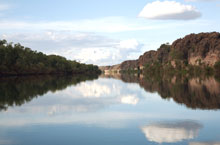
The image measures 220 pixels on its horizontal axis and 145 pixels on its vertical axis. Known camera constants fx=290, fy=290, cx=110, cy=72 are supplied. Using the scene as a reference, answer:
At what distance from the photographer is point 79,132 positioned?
1594 centimetres

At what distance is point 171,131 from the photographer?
1575cm

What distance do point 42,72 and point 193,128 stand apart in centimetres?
14048

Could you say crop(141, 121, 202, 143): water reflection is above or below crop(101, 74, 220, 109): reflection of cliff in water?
above

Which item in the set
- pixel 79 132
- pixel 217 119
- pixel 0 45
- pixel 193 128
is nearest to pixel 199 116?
pixel 217 119

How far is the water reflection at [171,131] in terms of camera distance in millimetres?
14080

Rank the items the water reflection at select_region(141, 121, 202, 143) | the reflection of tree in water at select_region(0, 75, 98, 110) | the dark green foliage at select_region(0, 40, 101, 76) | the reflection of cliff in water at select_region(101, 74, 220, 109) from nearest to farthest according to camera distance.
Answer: the water reflection at select_region(141, 121, 202, 143)
the reflection of cliff in water at select_region(101, 74, 220, 109)
the reflection of tree in water at select_region(0, 75, 98, 110)
the dark green foliage at select_region(0, 40, 101, 76)

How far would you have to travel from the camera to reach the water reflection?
14080 millimetres

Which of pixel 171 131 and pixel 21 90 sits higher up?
pixel 171 131

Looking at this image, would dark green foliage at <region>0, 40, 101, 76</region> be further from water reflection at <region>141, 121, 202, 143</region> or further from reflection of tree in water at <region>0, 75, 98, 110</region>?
water reflection at <region>141, 121, 202, 143</region>

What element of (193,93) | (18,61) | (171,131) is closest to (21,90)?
(193,93)

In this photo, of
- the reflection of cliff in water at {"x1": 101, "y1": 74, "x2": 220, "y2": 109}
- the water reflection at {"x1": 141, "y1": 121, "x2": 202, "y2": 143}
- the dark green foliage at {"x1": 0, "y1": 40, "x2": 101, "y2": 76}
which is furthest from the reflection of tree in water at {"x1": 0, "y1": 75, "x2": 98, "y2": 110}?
the dark green foliage at {"x1": 0, "y1": 40, "x2": 101, "y2": 76}

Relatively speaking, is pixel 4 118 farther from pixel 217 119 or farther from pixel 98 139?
pixel 217 119

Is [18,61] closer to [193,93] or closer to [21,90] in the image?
[21,90]

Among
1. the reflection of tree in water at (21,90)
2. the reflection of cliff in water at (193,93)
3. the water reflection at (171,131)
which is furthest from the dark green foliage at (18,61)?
the water reflection at (171,131)
